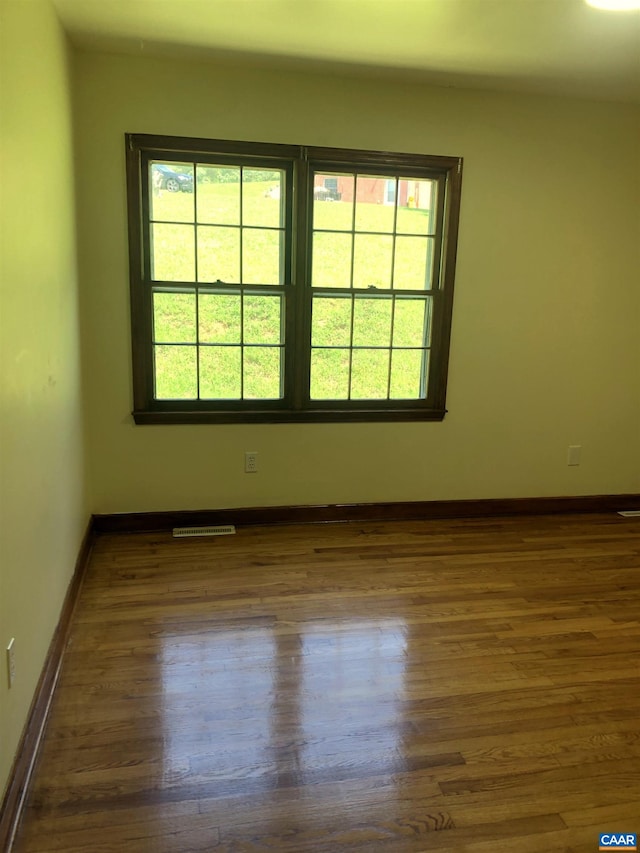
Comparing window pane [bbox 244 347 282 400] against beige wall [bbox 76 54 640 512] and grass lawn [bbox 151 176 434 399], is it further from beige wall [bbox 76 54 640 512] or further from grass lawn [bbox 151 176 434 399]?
beige wall [bbox 76 54 640 512]

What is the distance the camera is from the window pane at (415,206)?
344 centimetres

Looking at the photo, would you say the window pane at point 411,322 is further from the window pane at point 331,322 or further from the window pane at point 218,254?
the window pane at point 218,254

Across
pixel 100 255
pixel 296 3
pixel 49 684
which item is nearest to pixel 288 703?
pixel 49 684

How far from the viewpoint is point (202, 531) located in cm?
345

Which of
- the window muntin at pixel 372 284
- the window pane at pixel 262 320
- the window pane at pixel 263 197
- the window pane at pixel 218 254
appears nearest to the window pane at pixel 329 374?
the window muntin at pixel 372 284

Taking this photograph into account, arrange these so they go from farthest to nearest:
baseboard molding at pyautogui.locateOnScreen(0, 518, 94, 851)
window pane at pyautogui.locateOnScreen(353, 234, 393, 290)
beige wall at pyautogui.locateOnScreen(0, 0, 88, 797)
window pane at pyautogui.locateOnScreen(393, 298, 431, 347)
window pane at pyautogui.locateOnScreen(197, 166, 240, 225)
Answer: window pane at pyautogui.locateOnScreen(393, 298, 431, 347)
window pane at pyautogui.locateOnScreen(353, 234, 393, 290)
window pane at pyautogui.locateOnScreen(197, 166, 240, 225)
beige wall at pyautogui.locateOnScreen(0, 0, 88, 797)
baseboard molding at pyautogui.locateOnScreen(0, 518, 94, 851)

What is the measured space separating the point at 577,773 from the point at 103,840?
1.34 metres

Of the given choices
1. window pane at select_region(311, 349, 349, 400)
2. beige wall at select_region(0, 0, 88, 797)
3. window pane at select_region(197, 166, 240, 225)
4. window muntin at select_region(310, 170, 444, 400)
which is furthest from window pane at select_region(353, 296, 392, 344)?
beige wall at select_region(0, 0, 88, 797)

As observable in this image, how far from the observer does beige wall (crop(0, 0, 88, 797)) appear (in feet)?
5.41

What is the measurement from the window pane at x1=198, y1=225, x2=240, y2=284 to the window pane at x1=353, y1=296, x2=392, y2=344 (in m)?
0.74

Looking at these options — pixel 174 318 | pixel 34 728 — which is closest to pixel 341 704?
pixel 34 728

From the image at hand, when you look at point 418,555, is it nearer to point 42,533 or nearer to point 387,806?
point 387,806

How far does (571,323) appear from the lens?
3.71m

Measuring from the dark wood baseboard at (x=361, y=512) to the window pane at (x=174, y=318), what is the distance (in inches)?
39.9
